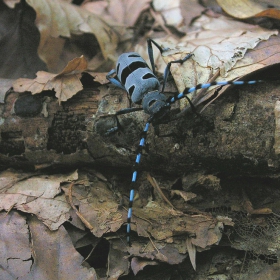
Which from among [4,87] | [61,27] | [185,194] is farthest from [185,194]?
[61,27]

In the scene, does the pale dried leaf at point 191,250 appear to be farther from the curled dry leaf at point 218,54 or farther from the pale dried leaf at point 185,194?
the curled dry leaf at point 218,54

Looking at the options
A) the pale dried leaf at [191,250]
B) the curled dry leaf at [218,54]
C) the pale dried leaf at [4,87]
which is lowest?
the pale dried leaf at [191,250]

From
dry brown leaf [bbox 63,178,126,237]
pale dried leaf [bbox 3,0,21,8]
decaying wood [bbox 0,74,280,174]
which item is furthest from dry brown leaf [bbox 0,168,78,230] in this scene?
pale dried leaf [bbox 3,0,21,8]

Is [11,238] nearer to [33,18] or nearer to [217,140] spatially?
[217,140]

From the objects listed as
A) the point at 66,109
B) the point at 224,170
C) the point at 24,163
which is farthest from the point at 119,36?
the point at 224,170

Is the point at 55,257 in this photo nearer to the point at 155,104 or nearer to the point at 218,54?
the point at 155,104

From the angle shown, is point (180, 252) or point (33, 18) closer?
point (180, 252)

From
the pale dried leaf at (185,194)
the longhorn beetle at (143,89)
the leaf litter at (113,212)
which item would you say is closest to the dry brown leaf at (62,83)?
the leaf litter at (113,212)

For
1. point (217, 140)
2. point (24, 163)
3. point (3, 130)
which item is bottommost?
point (24, 163)
